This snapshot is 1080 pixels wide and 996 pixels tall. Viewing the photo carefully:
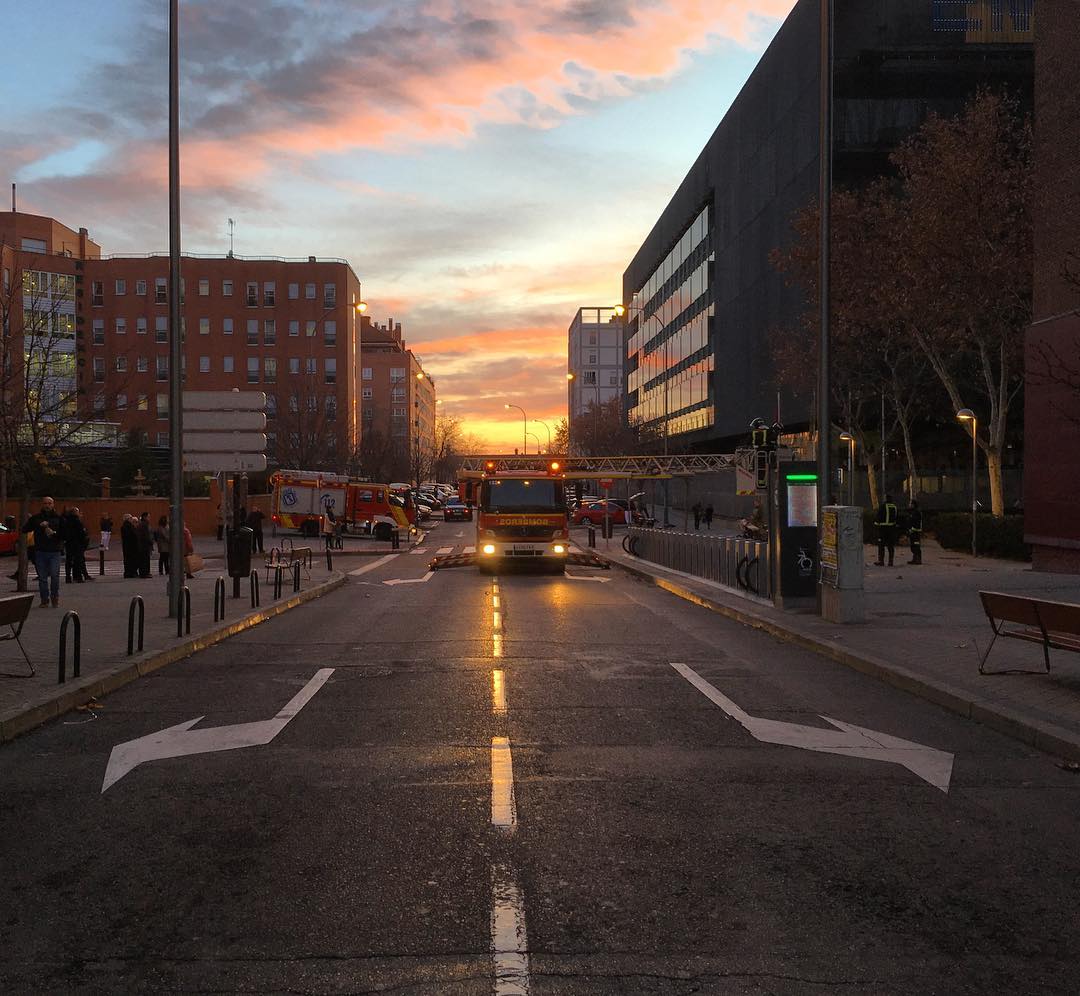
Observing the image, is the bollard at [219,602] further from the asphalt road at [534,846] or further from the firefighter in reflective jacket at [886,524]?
the firefighter in reflective jacket at [886,524]

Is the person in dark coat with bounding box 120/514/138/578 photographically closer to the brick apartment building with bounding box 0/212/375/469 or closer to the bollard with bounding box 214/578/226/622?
the bollard with bounding box 214/578/226/622

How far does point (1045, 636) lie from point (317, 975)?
27.8 ft

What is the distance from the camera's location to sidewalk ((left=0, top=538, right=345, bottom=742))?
9.61 metres

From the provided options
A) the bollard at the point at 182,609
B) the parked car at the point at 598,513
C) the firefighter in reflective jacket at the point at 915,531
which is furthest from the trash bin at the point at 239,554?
the parked car at the point at 598,513

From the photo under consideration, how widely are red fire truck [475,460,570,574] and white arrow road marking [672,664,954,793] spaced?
1934cm

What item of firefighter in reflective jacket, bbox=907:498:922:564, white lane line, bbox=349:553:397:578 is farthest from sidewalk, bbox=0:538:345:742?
firefighter in reflective jacket, bbox=907:498:922:564

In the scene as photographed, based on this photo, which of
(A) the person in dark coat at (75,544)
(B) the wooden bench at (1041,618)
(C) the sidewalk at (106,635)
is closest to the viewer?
(C) the sidewalk at (106,635)

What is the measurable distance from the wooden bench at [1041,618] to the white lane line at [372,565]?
20.5 meters

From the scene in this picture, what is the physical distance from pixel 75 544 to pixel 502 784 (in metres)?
20.2

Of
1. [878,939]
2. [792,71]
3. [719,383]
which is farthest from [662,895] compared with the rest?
[719,383]

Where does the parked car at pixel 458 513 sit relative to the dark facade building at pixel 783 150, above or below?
below

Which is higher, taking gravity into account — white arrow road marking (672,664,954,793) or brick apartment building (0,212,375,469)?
brick apartment building (0,212,375,469)

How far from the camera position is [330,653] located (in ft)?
44.5

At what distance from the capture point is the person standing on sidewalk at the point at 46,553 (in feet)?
59.7
